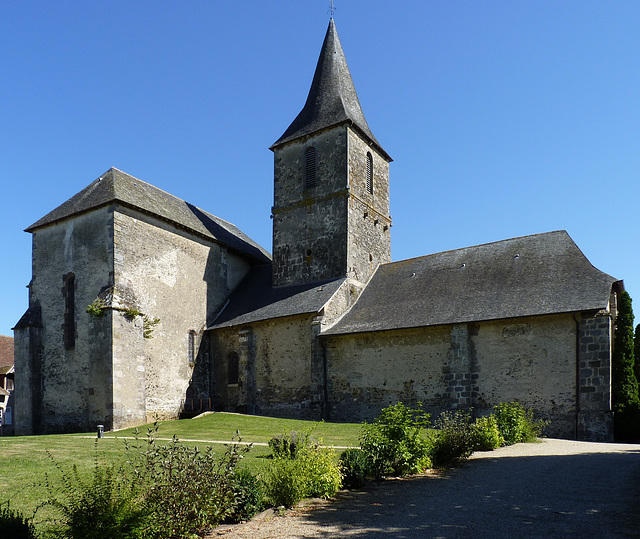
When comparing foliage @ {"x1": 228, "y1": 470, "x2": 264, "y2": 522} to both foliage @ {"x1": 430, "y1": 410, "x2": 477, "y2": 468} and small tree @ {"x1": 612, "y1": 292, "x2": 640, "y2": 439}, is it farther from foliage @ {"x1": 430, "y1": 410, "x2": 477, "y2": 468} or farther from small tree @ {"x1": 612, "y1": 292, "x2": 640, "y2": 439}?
small tree @ {"x1": 612, "y1": 292, "x2": 640, "y2": 439}

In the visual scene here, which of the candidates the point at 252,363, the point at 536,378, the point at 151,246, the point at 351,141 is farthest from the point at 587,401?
the point at 151,246

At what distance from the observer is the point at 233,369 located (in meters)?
24.2

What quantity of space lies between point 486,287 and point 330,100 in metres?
12.7

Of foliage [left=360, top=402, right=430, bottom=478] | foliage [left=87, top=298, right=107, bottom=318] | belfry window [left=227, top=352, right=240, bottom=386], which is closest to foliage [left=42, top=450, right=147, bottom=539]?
foliage [left=360, top=402, right=430, bottom=478]

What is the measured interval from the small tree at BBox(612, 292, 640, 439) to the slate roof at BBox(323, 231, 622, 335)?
1.33 metres

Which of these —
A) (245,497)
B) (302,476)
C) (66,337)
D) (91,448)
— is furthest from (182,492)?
(66,337)

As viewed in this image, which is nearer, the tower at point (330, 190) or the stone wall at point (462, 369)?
the stone wall at point (462, 369)

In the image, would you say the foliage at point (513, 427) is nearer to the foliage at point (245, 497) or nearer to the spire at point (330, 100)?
the foliage at point (245, 497)

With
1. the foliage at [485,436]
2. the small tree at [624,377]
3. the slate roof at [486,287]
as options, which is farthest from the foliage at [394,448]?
the small tree at [624,377]

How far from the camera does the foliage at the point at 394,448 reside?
9.63 meters

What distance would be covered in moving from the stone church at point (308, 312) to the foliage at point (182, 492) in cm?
1331

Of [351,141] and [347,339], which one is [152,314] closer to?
[347,339]

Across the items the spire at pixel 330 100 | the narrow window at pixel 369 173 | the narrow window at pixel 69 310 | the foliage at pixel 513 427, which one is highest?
the spire at pixel 330 100

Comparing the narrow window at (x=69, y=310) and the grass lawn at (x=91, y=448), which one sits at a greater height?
the narrow window at (x=69, y=310)
